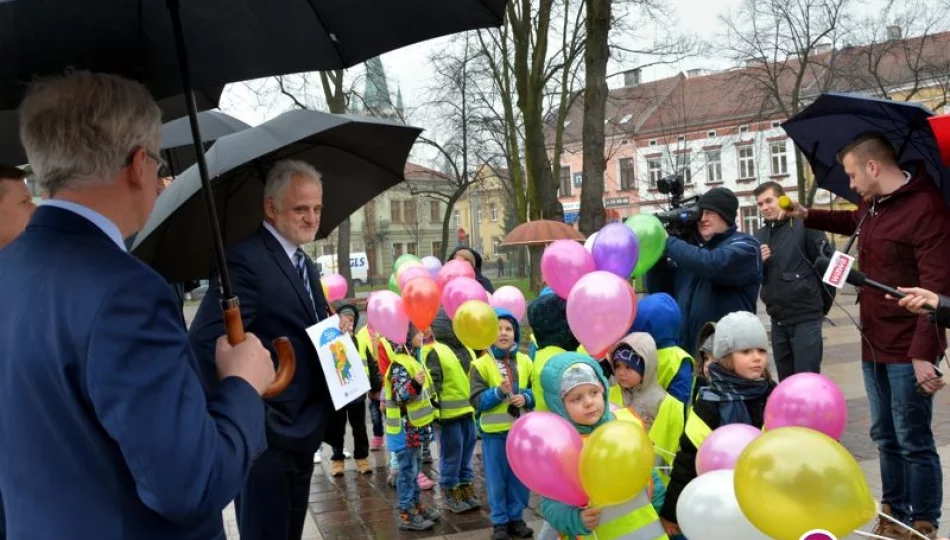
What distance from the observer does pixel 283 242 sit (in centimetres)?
314

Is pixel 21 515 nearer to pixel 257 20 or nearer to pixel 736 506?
pixel 257 20

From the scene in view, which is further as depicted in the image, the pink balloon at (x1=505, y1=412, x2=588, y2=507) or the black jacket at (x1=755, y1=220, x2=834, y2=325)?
the black jacket at (x1=755, y1=220, x2=834, y2=325)

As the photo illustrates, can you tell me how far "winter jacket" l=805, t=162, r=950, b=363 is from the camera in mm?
3855

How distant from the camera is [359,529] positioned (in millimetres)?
5566

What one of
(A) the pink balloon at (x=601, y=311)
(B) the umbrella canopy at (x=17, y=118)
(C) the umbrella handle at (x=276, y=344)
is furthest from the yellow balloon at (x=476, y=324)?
(C) the umbrella handle at (x=276, y=344)

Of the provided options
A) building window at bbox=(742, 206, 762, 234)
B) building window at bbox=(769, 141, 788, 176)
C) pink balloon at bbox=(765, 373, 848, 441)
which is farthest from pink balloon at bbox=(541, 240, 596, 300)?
building window at bbox=(742, 206, 762, 234)

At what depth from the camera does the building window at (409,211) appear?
2783 inches

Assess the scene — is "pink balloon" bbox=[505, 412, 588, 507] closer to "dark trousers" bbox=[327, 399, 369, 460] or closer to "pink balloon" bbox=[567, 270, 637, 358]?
"pink balloon" bbox=[567, 270, 637, 358]

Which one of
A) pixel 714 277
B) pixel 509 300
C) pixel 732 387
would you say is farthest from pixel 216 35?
pixel 509 300

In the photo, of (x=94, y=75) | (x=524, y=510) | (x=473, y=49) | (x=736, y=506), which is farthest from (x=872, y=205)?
(x=473, y=49)

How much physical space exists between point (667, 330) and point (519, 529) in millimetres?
1538

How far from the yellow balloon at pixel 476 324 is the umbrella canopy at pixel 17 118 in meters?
2.38

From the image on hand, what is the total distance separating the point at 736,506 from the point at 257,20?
2.02 metres

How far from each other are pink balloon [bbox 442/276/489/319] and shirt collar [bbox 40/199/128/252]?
13.6ft
